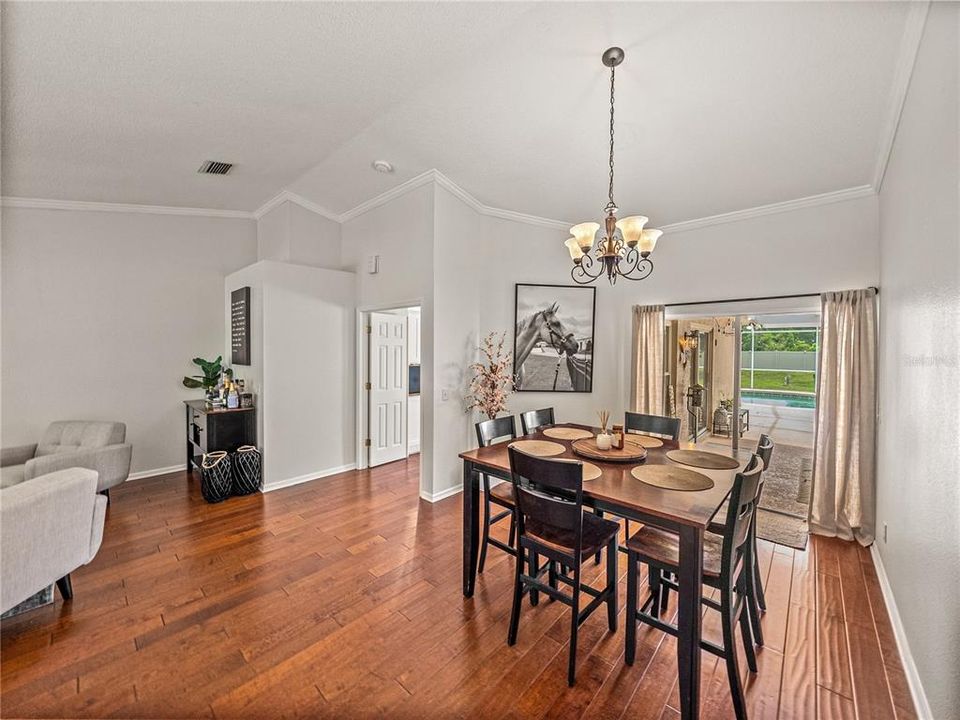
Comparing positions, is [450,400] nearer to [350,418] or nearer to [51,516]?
[350,418]

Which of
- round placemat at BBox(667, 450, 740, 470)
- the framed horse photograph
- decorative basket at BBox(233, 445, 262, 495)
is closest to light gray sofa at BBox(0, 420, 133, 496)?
decorative basket at BBox(233, 445, 262, 495)

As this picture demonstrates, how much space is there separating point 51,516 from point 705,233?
540 centimetres

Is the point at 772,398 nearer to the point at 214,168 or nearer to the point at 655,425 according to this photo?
the point at 655,425

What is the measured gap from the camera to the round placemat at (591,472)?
1977 mm

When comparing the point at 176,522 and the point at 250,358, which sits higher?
the point at 250,358

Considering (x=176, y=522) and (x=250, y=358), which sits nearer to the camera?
(x=176, y=522)

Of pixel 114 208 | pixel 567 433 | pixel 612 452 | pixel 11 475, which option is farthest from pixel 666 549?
pixel 114 208

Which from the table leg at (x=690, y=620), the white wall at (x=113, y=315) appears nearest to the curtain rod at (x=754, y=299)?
the table leg at (x=690, y=620)

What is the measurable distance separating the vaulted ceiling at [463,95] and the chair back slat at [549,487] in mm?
2201

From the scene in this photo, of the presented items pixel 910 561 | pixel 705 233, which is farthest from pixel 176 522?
pixel 705 233

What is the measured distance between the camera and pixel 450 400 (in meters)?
3.98

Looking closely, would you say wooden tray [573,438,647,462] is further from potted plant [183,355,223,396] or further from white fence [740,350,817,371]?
potted plant [183,355,223,396]

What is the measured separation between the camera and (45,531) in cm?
190

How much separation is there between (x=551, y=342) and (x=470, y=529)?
270 cm
